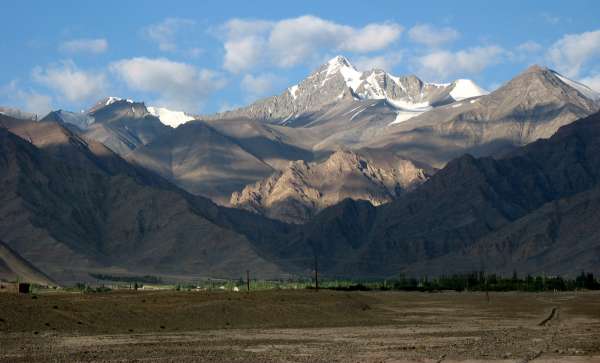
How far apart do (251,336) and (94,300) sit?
67.8 feet

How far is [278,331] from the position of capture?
68.1 meters

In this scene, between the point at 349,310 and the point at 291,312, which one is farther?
the point at 349,310

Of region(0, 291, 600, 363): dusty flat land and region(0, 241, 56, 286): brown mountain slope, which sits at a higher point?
region(0, 241, 56, 286): brown mountain slope

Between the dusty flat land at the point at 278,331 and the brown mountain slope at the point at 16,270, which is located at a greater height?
the brown mountain slope at the point at 16,270

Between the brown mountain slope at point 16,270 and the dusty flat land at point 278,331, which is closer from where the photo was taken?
the dusty flat land at point 278,331

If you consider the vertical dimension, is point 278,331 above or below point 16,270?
below

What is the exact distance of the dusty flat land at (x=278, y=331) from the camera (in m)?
50.9

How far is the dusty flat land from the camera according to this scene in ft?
167

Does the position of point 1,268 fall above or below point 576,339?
above

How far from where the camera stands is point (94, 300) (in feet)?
265

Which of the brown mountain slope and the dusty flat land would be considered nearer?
the dusty flat land

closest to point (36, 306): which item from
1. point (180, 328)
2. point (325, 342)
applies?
point (180, 328)

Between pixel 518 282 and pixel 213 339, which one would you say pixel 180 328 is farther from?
pixel 518 282

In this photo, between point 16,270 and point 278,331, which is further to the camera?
point 16,270
